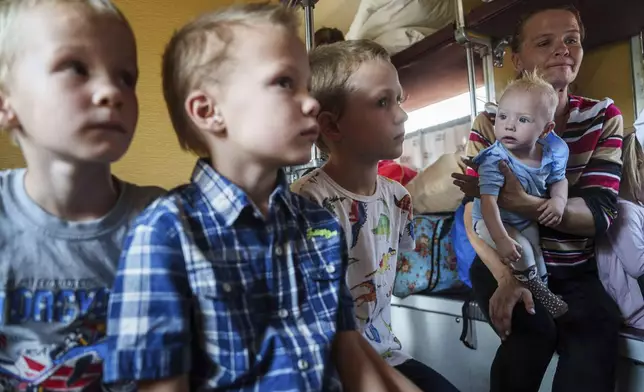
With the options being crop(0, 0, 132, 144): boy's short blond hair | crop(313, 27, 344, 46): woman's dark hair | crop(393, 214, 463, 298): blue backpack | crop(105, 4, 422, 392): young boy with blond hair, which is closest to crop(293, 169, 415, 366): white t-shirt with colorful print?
crop(105, 4, 422, 392): young boy with blond hair

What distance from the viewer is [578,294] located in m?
0.77

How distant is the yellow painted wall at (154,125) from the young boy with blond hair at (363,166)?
0.22 meters

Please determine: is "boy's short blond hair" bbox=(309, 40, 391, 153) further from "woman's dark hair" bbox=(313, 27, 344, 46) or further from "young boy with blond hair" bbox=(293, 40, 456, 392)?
"woman's dark hair" bbox=(313, 27, 344, 46)

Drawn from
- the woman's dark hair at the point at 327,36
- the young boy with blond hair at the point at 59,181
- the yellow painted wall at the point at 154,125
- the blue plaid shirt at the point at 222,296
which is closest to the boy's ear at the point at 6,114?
the young boy with blond hair at the point at 59,181

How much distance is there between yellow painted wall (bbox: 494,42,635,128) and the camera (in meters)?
0.93

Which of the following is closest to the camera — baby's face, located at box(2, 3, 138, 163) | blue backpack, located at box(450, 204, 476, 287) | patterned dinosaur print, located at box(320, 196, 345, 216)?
baby's face, located at box(2, 3, 138, 163)

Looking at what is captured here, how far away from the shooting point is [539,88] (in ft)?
2.31

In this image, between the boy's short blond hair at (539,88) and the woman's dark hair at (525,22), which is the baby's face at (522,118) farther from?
the woman's dark hair at (525,22)

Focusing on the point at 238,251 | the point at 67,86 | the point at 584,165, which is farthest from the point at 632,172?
the point at 67,86

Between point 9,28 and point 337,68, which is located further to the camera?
point 337,68

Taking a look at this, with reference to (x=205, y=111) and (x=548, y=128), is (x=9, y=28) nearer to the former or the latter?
(x=205, y=111)

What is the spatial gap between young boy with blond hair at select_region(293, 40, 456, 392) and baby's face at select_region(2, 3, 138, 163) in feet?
0.87

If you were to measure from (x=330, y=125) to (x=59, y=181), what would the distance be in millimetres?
327

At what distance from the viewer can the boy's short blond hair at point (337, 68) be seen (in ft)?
1.90
